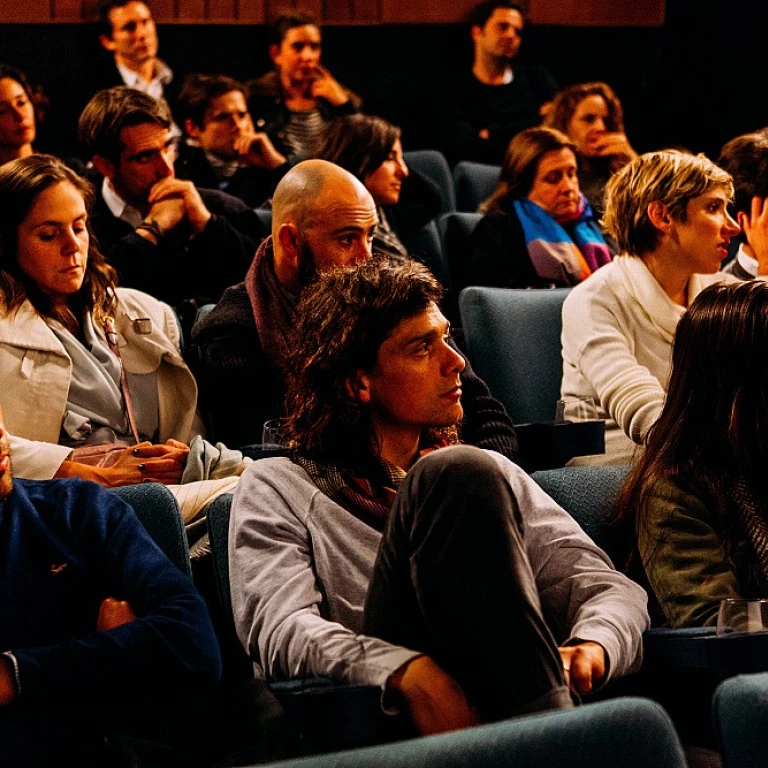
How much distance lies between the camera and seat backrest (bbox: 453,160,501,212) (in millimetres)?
3625

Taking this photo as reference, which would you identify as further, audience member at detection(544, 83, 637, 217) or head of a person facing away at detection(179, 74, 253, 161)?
audience member at detection(544, 83, 637, 217)

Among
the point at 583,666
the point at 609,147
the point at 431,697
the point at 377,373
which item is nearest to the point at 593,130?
the point at 609,147

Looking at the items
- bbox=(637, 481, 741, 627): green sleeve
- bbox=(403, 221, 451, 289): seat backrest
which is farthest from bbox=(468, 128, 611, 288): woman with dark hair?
bbox=(637, 481, 741, 627): green sleeve

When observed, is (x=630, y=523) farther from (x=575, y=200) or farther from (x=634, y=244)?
(x=575, y=200)

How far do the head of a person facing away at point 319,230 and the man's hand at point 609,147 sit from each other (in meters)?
1.59

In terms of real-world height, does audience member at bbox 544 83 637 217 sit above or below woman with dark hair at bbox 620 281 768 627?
above

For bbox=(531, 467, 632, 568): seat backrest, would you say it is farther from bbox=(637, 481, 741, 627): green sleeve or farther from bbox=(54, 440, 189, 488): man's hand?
bbox=(54, 440, 189, 488): man's hand

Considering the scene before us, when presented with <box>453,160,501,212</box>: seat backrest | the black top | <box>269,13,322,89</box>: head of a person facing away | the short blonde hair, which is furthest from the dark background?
the short blonde hair

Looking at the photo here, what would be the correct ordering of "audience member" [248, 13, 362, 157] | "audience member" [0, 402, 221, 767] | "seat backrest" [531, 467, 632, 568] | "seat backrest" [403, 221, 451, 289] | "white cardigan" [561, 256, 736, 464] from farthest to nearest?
"audience member" [248, 13, 362, 157]
"seat backrest" [403, 221, 451, 289]
"white cardigan" [561, 256, 736, 464]
"seat backrest" [531, 467, 632, 568]
"audience member" [0, 402, 221, 767]

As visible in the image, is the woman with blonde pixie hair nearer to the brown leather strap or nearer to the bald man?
the bald man

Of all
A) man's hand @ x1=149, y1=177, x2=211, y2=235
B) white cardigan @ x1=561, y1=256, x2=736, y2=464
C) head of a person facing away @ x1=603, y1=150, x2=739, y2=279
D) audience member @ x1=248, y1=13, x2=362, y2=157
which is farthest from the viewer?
audience member @ x1=248, y1=13, x2=362, y2=157

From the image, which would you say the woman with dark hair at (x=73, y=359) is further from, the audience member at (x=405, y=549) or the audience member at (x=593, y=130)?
the audience member at (x=593, y=130)

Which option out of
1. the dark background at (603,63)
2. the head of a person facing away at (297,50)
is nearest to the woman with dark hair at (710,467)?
the head of a person facing away at (297,50)

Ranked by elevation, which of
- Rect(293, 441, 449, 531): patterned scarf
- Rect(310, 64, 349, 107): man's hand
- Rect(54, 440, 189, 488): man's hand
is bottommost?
Rect(54, 440, 189, 488): man's hand
